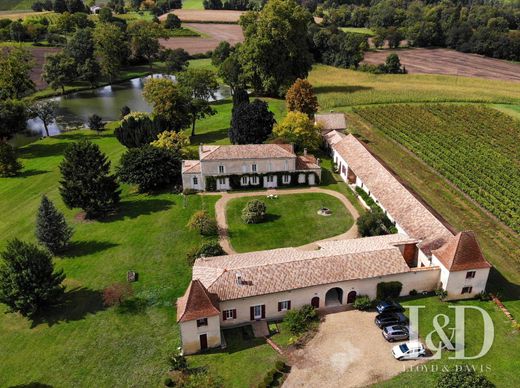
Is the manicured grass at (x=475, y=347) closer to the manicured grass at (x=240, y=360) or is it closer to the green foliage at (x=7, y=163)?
the manicured grass at (x=240, y=360)

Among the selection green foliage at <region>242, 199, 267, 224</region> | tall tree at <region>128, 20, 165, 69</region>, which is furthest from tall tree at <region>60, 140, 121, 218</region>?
tall tree at <region>128, 20, 165, 69</region>

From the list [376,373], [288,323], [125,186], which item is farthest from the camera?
[125,186]

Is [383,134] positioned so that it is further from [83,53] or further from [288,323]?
[83,53]

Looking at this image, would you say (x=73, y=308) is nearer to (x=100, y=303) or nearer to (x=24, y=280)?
(x=100, y=303)

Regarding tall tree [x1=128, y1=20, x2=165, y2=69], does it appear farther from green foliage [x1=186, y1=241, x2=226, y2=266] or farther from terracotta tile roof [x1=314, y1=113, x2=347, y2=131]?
green foliage [x1=186, y1=241, x2=226, y2=266]

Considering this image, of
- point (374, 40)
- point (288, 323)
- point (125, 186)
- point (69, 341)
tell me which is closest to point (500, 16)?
point (374, 40)

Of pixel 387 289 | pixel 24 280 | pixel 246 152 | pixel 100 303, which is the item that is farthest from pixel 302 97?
pixel 24 280
